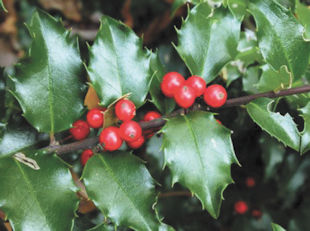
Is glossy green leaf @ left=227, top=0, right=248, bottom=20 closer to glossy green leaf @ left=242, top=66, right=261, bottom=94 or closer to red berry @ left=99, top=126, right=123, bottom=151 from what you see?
glossy green leaf @ left=242, top=66, right=261, bottom=94

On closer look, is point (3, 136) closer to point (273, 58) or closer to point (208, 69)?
point (208, 69)

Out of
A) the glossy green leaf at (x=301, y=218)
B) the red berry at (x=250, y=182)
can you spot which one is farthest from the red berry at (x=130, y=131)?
the glossy green leaf at (x=301, y=218)

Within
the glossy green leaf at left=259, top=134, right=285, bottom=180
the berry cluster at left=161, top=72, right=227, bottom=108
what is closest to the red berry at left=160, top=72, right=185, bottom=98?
the berry cluster at left=161, top=72, right=227, bottom=108

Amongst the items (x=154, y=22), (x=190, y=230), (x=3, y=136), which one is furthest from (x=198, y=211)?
(x=154, y=22)

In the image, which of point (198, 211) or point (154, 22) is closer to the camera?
point (198, 211)

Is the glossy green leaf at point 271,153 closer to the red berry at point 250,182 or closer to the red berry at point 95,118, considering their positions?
the red berry at point 250,182

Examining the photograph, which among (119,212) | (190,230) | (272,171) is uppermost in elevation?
(119,212)
